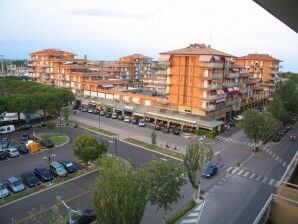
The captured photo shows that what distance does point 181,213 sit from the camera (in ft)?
81.6

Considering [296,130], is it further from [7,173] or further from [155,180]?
[7,173]

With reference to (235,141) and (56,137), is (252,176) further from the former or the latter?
(56,137)

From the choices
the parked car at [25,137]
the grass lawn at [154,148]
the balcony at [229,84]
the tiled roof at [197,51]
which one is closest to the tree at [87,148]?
the grass lawn at [154,148]

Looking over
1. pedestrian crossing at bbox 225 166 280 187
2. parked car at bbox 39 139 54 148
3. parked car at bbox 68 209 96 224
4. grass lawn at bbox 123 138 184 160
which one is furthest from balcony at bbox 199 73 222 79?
parked car at bbox 68 209 96 224

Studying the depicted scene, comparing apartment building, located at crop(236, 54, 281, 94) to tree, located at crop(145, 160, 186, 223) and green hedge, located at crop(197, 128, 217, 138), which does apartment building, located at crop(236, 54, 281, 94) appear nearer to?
green hedge, located at crop(197, 128, 217, 138)

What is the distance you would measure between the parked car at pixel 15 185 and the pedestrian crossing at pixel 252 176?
80.4 feet

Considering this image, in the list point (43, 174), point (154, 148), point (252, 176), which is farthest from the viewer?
point (154, 148)

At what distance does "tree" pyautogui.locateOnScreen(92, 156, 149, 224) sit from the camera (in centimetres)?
1636

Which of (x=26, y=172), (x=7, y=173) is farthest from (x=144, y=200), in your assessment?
(x=7, y=173)

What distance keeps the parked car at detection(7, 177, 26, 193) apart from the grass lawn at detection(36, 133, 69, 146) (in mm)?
13614

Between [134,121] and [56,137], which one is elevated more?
[134,121]

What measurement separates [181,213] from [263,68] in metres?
70.0

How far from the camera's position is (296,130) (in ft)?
190

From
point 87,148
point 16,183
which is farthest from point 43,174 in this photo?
point 87,148
